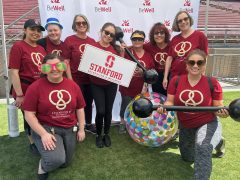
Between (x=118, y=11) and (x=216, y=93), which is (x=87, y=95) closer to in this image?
(x=118, y=11)

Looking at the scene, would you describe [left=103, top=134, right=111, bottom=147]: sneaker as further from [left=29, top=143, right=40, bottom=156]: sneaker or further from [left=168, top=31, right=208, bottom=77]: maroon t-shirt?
[left=168, top=31, right=208, bottom=77]: maroon t-shirt

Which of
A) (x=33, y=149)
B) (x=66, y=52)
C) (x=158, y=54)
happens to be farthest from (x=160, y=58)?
(x=33, y=149)

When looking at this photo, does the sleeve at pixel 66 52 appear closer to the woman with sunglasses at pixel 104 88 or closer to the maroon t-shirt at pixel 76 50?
the maroon t-shirt at pixel 76 50

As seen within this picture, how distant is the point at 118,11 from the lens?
15.4ft

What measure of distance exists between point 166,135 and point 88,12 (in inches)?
92.7

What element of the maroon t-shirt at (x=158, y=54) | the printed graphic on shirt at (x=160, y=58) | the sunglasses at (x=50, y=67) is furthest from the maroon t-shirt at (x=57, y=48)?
the printed graphic on shirt at (x=160, y=58)

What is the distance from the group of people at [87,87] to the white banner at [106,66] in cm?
14

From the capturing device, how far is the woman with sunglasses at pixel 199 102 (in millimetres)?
2984

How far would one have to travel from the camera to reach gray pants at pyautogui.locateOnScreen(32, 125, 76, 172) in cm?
303

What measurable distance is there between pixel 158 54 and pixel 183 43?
449mm

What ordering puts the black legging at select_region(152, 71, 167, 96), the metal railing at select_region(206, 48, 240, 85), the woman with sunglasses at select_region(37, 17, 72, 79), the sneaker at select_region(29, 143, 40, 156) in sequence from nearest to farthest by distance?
the woman with sunglasses at select_region(37, 17, 72, 79)
the sneaker at select_region(29, 143, 40, 156)
the black legging at select_region(152, 71, 167, 96)
the metal railing at select_region(206, 48, 240, 85)

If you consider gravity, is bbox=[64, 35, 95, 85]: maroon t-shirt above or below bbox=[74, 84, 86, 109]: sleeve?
above

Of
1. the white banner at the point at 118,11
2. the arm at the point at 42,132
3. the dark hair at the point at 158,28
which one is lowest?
the arm at the point at 42,132

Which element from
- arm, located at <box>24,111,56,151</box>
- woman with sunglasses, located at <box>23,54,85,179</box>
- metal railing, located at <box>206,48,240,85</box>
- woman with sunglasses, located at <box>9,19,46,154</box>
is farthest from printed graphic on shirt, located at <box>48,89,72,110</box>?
metal railing, located at <box>206,48,240,85</box>
